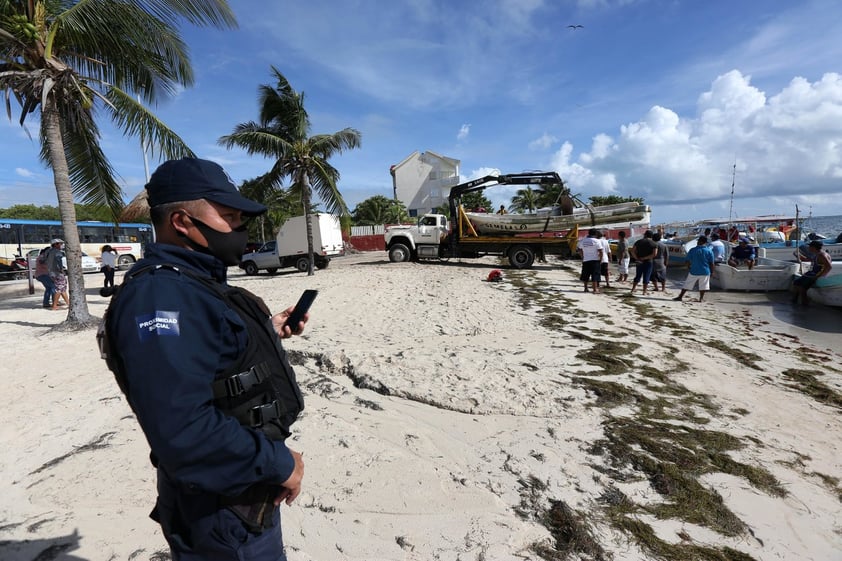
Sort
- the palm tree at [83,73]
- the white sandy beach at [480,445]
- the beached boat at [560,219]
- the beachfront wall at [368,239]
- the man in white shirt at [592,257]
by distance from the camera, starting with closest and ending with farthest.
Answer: the white sandy beach at [480,445], the palm tree at [83,73], the man in white shirt at [592,257], the beached boat at [560,219], the beachfront wall at [368,239]

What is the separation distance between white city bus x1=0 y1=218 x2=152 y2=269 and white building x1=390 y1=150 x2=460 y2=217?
4185 cm

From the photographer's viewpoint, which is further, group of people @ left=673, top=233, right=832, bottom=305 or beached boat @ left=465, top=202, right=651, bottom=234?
beached boat @ left=465, top=202, right=651, bottom=234

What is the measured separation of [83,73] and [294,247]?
400 inches

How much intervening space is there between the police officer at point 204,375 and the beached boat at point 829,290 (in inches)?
470

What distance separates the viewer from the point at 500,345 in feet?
18.7

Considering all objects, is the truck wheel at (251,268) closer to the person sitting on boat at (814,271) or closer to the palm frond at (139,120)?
the palm frond at (139,120)

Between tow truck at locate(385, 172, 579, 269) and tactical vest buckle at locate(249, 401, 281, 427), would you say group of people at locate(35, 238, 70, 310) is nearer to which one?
tactical vest buckle at locate(249, 401, 281, 427)

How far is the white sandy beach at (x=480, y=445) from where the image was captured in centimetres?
232

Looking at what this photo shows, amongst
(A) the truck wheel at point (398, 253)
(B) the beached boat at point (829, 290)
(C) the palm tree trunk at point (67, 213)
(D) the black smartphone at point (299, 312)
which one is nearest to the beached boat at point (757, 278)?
(B) the beached boat at point (829, 290)

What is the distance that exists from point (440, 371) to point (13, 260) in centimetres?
2401

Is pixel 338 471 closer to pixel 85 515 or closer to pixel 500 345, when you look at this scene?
pixel 85 515

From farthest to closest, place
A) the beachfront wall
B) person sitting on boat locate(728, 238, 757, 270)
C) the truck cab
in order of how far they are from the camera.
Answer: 1. the beachfront wall
2. the truck cab
3. person sitting on boat locate(728, 238, 757, 270)

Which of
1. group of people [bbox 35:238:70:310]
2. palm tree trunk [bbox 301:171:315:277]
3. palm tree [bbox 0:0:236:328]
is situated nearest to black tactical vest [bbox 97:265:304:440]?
palm tree [bbox 0:0:236:328]

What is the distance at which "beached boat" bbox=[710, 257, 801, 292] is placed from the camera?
11.1 metres
